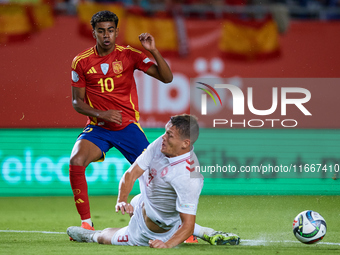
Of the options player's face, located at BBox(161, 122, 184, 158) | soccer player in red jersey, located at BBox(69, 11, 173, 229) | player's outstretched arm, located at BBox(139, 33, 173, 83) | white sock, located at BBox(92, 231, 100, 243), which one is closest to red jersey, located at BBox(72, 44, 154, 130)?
soccer player in red jersey, located at BBox(69, 11, 173, 229)

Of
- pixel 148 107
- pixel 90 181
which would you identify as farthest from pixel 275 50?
pixel 90 181

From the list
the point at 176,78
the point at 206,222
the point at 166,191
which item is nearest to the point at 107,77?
the point at 166,191

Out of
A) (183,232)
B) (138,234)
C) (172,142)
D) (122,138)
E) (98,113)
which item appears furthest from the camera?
(122,138)

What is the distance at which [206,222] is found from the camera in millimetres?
6953

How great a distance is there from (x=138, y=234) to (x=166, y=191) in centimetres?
47

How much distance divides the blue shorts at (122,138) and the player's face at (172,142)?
1.45 m

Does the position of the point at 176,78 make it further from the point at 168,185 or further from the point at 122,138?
the point at 168,185

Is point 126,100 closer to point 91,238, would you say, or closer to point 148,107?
point 91,238

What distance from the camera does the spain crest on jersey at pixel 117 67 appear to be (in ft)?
19.7

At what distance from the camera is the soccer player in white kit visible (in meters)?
4.36

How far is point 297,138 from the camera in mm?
9852

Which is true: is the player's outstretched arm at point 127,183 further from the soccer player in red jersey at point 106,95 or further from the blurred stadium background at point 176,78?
the blurred stadium background at point 176,78

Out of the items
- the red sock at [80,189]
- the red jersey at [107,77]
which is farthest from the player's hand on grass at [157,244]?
the red jersey at [107,77]

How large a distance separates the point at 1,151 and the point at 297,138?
16.4 ft
